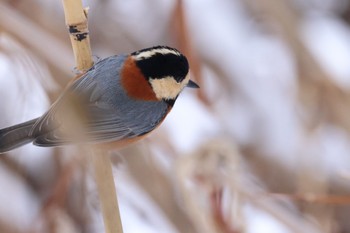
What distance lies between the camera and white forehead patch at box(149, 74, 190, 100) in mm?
1595

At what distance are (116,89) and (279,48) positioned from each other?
1.21 metres

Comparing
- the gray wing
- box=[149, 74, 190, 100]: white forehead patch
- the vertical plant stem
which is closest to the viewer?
the vertical plant stem

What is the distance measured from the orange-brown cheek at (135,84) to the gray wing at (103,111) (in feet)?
0.04

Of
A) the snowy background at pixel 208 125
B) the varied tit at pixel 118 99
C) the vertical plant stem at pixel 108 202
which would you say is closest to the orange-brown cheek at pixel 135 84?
the varied tit at pixel 118 99

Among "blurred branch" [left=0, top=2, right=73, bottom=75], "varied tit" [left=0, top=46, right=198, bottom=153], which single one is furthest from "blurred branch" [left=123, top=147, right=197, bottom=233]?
"blurred branch" [left=0, top=2, right=73, bottom=75]

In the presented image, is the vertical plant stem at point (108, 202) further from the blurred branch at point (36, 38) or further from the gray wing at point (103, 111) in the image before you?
the blurred branch at point (36, 38)

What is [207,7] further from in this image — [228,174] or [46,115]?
[46,115]

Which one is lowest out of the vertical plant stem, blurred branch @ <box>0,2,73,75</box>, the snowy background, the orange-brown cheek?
the snowy background

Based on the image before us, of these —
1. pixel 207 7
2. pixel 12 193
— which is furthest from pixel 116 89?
pixel 207 7

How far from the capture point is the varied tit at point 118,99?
151 cm

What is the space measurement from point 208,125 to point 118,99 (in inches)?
36.8

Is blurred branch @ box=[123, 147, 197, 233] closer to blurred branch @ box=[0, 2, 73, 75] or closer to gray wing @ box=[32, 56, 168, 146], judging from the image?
gray wing @ box=[32, 56, 168, 146]

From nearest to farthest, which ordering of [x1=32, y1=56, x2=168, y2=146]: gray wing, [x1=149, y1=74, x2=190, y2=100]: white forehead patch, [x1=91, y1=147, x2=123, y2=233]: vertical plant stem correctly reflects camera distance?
[x1=91, y1=147, x2=123, y2=233]: vertical plant stem < [x1=32, y1=56, x2=168, y2=146]: gray wing < [x1=149, y1=74, x2=190, y2=100]: white forehead patch

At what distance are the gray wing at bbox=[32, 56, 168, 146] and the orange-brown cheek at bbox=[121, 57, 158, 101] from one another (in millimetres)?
14
